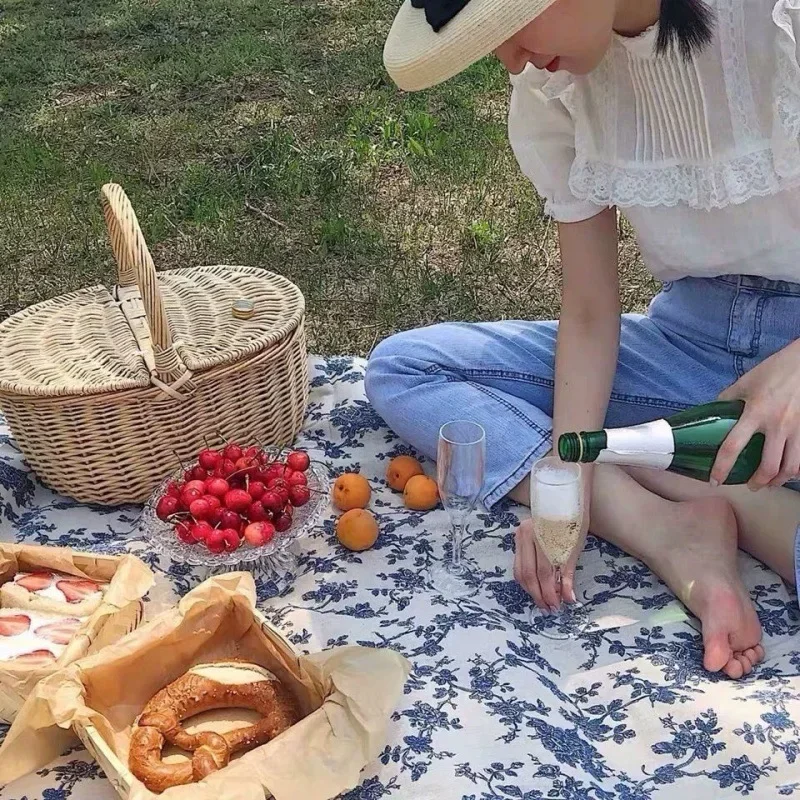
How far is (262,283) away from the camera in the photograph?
8.39ft

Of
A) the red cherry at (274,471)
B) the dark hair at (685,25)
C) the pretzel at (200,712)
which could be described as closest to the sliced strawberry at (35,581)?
the pretzel at (200,712)

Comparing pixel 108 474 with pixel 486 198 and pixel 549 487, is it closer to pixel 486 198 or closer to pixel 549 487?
pixel 549 487

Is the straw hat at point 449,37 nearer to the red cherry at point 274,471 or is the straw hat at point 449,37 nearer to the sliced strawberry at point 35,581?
the red cherry at point 274,471

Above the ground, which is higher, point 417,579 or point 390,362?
point 390,362

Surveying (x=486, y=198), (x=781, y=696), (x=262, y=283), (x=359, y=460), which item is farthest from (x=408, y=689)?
(x=486, y=198)

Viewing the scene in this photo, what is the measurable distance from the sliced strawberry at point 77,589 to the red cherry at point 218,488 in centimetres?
28

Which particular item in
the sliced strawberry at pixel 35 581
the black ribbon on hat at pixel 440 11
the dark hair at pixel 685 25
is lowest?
the sliced strawberry at pixel 35 581

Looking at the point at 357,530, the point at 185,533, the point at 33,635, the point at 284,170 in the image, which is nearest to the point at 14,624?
the point at 33,635

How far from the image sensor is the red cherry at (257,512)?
79.0 inches

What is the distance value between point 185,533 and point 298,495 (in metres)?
0.23

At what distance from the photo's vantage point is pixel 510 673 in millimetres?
1811

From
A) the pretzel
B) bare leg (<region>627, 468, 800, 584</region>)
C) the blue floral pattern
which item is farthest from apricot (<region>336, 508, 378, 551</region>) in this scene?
bare leg (<region>627, 468, 800, 584</region>)

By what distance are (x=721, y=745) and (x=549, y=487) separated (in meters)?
0.47

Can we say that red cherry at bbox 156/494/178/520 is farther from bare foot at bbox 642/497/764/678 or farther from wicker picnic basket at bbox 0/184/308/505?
bare foot at bbox 642/497/764/678
